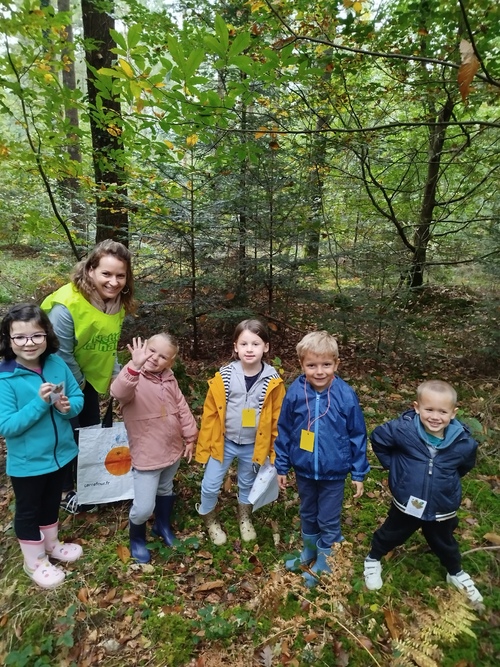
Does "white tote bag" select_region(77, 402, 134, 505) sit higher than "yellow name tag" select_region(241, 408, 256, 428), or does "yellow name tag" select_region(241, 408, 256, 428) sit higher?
"yellow name tag" select_region(241, 408, 256, 428)

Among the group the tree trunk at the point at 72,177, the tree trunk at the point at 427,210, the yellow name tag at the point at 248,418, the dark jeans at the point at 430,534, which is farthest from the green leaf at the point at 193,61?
the tree trunk at the point at 427,210

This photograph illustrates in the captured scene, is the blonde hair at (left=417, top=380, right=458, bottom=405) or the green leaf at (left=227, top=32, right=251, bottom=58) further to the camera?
the blonde hair at (left=417, top=380, right=458, bottom=405)

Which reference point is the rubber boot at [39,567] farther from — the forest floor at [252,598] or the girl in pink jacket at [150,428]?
the girl in pink jacket at [150,428]

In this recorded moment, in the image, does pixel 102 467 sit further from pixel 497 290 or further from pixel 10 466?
pixel 497 290

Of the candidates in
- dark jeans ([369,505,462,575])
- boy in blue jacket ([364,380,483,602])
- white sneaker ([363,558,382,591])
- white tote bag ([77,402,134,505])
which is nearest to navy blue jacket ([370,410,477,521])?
boy in blue jacket ([364,380,483,602])

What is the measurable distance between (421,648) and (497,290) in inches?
244

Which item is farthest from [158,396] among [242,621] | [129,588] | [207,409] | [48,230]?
[48,230]

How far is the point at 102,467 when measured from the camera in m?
3.05

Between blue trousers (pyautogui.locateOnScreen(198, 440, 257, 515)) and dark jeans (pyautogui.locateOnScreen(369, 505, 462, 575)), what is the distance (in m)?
1.11

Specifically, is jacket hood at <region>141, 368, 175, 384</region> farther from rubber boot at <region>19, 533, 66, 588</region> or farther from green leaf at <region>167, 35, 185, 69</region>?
green leaf at <region>167, 35, 185, 69</region>

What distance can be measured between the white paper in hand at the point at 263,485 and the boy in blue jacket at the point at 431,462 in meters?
0.94

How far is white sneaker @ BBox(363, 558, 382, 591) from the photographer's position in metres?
2.64

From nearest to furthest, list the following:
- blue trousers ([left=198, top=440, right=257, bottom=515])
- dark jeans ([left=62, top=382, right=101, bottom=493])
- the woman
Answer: the woman
blue trousers ([left=198, top=440, right=257, bottom=515])
dark jeans ([left=62, top=382, right=101, bottom=493])

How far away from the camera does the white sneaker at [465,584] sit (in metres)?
2.49
